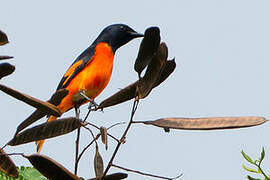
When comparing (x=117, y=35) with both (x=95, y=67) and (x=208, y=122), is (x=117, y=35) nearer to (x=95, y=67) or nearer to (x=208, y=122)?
(x=95, y=67)

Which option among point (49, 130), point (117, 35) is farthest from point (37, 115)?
point (117, 35)

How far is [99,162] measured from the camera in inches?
73.0

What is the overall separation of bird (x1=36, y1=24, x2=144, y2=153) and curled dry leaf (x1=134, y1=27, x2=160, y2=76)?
1710 millimetres

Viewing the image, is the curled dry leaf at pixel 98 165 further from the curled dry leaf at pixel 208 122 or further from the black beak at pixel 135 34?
the black beak at pixel 135 34

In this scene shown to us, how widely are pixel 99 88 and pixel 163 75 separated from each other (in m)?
1.89

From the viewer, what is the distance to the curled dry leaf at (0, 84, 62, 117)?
156 cm

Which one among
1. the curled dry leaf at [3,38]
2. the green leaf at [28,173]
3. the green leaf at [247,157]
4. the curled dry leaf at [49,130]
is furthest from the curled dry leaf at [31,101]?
the green leaf at [247,157]

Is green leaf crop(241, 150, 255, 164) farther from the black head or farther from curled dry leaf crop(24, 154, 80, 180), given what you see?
the black head

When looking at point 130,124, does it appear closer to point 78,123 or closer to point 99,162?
point 78,123

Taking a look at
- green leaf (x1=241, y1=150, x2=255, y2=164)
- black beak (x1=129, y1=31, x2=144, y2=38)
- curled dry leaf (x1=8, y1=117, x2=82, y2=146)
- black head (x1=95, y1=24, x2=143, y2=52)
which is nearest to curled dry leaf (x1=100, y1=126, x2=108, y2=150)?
curled dry leaf (x1=8, y1=117, x2=82, y2=146)

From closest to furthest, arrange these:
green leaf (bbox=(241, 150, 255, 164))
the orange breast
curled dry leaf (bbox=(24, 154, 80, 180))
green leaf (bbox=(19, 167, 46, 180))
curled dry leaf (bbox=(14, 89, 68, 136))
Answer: curled dry leaf (bbox=(24, 154, 80, 180)) < curled dry leaf (bbox=(14, 89, 68, 136)) < green leaf (bbox=(241, 150, 255, 164)) < green leaf (bbox=(19, 167, 46, 180)) < the orange breast

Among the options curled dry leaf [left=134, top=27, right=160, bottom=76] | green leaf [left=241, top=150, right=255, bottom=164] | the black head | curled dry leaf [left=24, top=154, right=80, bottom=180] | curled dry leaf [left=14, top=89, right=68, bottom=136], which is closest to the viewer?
curled dry leaf [left=24, top=154, right=80, bottom=180]

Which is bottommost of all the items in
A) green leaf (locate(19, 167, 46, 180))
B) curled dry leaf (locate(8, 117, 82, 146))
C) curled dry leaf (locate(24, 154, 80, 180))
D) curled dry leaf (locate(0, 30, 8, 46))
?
green leaf (locate(19, 167, 46, 180))

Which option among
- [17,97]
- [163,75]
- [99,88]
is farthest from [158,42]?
[99,88]
